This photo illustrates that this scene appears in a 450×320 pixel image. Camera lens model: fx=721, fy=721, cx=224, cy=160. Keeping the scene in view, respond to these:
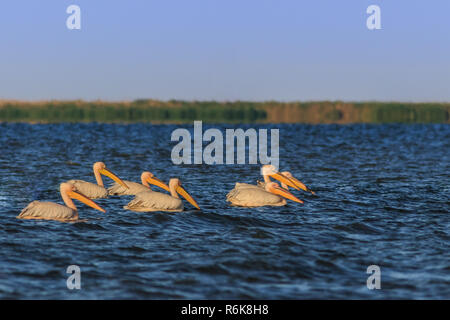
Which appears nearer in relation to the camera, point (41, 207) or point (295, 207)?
point (41, 207)

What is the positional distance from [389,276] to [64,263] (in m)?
4.05

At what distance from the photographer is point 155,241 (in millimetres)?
10516

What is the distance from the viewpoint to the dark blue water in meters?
8.19

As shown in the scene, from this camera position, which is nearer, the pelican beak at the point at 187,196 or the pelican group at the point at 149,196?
the pelican group at the point at 149,196

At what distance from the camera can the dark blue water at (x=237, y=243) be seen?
8188mm

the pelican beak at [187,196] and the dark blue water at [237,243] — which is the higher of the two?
the pelican beak at [187,196]

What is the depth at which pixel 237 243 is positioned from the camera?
10469mm

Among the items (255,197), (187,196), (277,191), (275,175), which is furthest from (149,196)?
(275,175)

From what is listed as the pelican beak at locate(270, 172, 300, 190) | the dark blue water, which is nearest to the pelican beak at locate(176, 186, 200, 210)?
the dark blue water

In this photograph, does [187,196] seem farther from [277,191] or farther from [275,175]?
[275,175]

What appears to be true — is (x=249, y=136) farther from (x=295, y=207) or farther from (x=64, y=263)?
(x=64, y=263)

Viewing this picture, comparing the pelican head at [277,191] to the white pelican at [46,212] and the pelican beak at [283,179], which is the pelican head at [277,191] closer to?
the pelican beak at [283,179]

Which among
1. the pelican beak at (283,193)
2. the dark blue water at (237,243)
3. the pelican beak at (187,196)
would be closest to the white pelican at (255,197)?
the pelican beak at (283,193)
